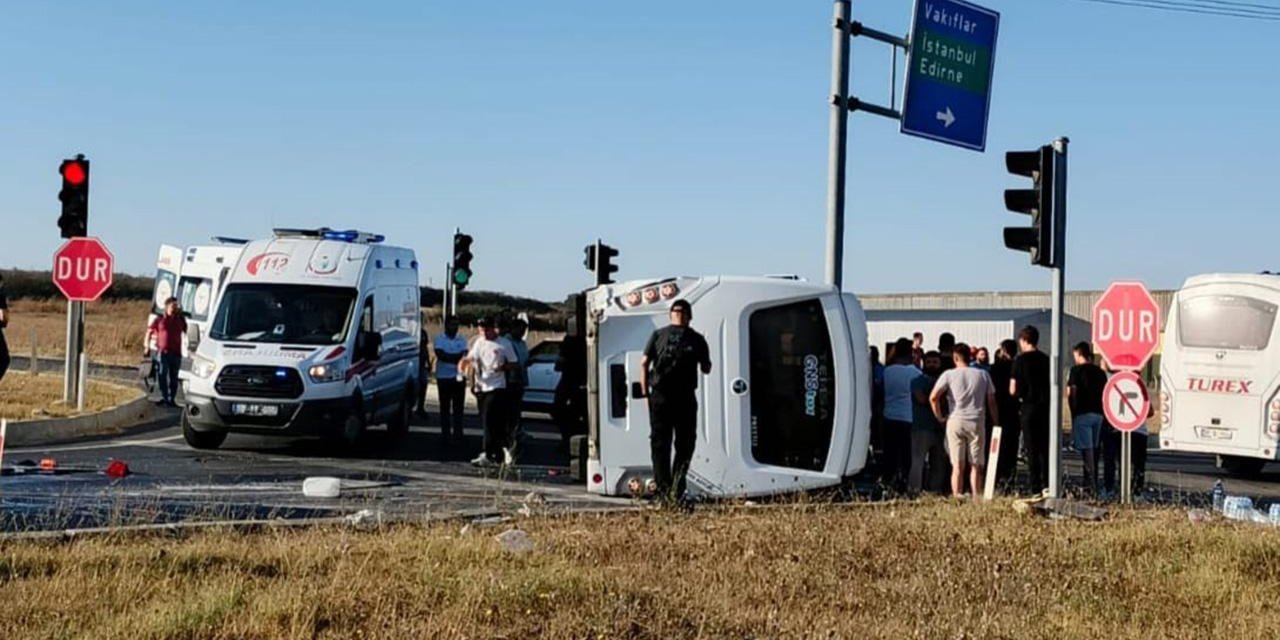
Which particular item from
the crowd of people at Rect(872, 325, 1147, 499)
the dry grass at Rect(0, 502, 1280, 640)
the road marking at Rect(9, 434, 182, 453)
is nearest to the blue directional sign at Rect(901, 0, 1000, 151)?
the crowd of people at Rect(872, 325, 1147, 499)

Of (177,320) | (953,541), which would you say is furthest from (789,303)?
(177,320)

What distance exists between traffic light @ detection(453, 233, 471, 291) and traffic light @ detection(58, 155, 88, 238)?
8153 millimetres

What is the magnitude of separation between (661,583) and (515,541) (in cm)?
145

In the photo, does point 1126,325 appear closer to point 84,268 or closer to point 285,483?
point 285,483

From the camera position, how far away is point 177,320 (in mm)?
25766

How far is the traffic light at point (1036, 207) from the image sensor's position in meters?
14.5

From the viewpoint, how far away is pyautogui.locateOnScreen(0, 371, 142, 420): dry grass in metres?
22.0

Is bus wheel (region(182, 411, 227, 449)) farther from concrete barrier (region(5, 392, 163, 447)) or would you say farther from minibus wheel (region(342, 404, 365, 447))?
concrete barrier (region(5, 392, 163, 447))

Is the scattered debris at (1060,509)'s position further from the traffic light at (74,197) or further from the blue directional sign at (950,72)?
the traffic light at (74,197)

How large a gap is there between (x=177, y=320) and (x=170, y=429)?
11.6 ft

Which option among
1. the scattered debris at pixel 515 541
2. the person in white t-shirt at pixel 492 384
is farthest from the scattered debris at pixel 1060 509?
the person in white t-shirt at pixel 492 384

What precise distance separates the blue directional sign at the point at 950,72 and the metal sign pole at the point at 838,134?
1098mm

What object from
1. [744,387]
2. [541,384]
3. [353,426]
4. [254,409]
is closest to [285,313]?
[254,409]

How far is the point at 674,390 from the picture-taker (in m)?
13.3
